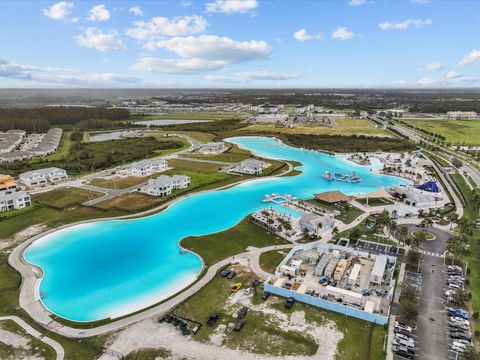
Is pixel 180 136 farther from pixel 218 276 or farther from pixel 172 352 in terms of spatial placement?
pixel 172 352

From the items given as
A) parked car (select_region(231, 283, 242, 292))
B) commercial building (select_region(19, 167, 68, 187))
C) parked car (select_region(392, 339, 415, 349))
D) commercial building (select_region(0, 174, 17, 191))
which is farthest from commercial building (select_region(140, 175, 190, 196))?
parked car (select_region(392, 339, 415, 349))

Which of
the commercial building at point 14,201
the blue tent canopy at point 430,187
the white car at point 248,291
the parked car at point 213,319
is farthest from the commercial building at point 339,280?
the commercial building at point 14,201

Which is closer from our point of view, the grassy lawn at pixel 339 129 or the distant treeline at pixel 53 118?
the grassy lawn at pixel 339 129

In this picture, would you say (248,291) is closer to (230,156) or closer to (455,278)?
(455,278)

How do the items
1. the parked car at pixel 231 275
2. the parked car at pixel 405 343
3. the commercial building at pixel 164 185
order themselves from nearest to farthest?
the parked car at pixel 405 343 → the parked car at pixel 231 275 → the commercial building at pixel 164 185

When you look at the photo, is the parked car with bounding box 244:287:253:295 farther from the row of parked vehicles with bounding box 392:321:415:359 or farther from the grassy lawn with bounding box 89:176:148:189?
the grassy lawn with bounding box 89:176:148:189

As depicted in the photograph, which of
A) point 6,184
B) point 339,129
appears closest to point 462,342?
point 6,184

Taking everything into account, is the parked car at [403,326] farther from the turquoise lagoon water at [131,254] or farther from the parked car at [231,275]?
A: the turquoise lagoon water at [131,254]
